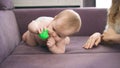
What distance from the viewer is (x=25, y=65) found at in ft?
3.45

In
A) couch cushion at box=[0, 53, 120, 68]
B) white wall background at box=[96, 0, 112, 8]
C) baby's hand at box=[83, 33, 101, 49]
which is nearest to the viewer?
couch cushion at box=[0, 53, 120, 68]

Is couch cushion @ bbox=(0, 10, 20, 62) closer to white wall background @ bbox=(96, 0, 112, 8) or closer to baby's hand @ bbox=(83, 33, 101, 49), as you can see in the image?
baby's hand @ bbox=(83, 33, 101, 49)

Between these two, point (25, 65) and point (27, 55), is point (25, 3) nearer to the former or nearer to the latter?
point (27, 55)

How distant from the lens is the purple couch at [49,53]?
106 cm

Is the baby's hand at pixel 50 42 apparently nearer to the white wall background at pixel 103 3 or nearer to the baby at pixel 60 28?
the baby at pixel 60 28

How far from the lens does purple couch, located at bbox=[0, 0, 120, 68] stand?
1.06 m

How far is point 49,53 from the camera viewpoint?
125 centimetres

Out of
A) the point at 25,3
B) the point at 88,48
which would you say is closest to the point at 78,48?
the point at 88,48

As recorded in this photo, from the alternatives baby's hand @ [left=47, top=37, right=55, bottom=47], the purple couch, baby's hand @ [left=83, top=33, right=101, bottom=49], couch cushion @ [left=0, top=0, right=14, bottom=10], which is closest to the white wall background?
the purple couch

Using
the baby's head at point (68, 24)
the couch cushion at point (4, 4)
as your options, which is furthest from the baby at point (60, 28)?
the couch cushion at point (4, 4)

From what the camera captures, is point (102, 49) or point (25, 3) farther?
point (25, 3)

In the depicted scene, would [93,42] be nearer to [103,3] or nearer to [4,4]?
[4,4]

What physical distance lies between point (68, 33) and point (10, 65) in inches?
15.0

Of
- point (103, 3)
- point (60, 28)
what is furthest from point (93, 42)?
point (103, 3)
